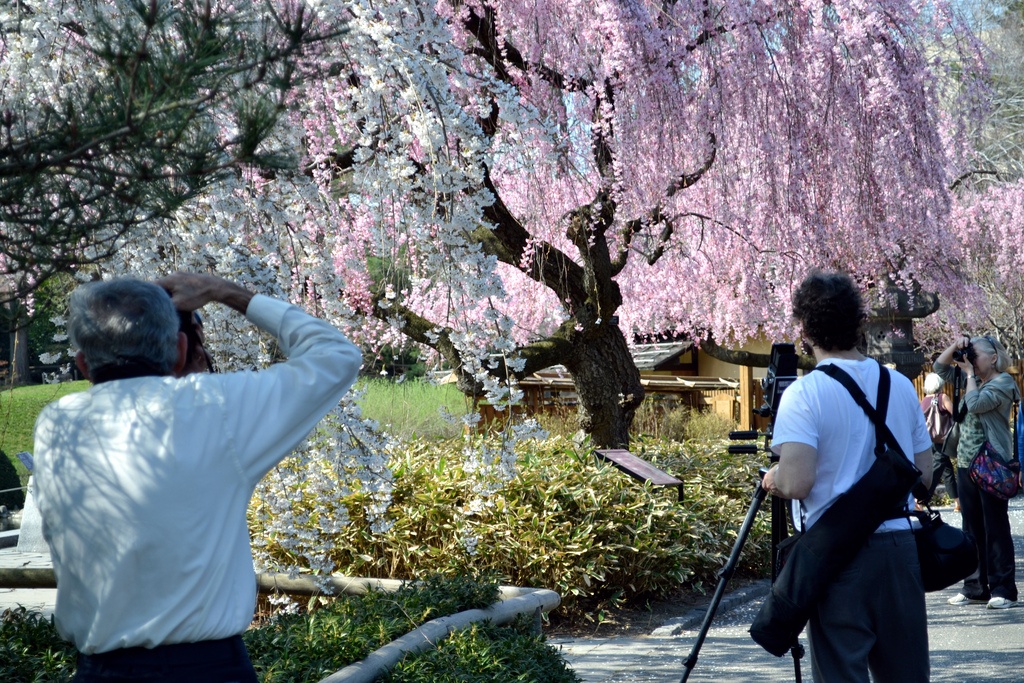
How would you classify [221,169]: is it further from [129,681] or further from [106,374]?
[129,681]

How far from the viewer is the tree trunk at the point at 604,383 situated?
7.93 m

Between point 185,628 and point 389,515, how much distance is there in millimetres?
4575

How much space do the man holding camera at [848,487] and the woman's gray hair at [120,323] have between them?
1.81 m

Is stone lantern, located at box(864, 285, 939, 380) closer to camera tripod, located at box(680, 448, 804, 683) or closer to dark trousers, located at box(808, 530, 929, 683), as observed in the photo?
camera tripod, located at box(680, 448, 804, 683)

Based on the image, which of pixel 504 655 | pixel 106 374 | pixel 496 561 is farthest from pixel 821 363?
pixel 496 561

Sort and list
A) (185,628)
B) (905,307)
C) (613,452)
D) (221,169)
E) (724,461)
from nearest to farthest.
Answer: (185,628), (221,169), (613,452), (724,461), (905,307)

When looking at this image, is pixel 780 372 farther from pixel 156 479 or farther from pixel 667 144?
pixel 667 144

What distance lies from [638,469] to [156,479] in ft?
17.1

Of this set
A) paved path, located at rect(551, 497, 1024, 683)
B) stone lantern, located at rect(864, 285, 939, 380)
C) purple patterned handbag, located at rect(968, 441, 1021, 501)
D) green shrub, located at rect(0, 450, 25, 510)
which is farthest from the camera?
green shrub, located at rect(0, 450, 25, 510)

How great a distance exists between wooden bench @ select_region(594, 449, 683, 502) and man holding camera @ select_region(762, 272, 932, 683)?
3636 millimetres

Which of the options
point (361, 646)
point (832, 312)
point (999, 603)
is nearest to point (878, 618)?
point (832, 312)

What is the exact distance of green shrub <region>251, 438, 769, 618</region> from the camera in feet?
19.9

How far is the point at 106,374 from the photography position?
5.86ft

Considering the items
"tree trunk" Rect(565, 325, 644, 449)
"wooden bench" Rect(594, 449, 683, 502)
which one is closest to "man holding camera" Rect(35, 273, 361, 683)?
"wooden bench" Rect(594, 449, 683, 502)
